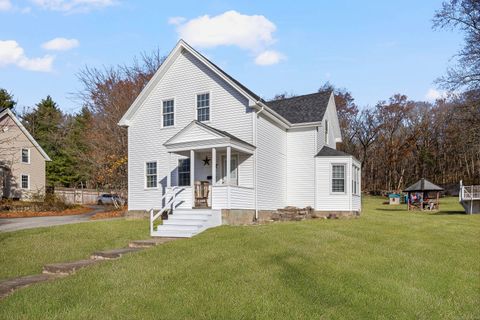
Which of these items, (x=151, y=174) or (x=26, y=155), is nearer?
(x=151, y=174)

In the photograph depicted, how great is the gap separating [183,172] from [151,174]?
6.68 ft

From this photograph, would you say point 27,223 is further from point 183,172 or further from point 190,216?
point 190,216

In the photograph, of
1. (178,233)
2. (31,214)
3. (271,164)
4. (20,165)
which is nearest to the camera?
(178,233)

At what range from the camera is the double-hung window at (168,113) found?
2058 centimetres

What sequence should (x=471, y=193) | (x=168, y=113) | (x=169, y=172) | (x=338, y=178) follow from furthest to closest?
(x=471, y=193) → (x=338, y=178) → (x=168, y=113) → (x=169, y=172)

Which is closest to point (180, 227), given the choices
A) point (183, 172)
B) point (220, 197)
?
point (220, 197)

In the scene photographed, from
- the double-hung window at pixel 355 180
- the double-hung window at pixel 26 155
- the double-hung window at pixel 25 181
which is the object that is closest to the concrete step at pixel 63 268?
the double-hung window at pixel 355 180

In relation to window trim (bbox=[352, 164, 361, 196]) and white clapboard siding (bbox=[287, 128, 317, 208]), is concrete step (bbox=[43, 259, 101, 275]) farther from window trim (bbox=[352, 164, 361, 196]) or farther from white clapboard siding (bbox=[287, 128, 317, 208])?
window trim (bbox=[352, 164, 361, 196])

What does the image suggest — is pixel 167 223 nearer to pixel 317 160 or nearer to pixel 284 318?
pixel 317 160

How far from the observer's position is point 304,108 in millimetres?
22734

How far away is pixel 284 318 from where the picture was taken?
20.7ft

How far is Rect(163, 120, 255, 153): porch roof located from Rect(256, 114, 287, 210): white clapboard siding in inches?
44.8

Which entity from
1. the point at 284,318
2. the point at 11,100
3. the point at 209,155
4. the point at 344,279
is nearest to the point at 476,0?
the point at 209,155

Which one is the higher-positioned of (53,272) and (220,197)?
(220,197)
